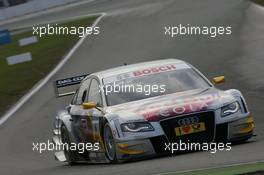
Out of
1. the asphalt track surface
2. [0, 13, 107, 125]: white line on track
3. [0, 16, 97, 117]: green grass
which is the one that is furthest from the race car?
[0, 16, 97, 117]: green grass

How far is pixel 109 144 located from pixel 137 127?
0.57 metres

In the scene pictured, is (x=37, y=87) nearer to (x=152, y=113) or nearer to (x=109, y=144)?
(x=109, y=144)

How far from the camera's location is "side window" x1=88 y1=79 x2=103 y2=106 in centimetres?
1201

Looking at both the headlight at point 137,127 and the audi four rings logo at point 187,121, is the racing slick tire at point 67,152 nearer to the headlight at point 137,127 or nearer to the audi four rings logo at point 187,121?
the headlight at point 137,127

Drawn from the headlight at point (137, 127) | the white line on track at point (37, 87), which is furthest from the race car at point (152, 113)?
the white line on track at point (37, 87)

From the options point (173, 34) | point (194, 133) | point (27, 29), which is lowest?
point (27, 29)

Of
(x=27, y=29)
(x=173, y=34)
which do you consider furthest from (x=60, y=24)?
A: (x=173, y=34)

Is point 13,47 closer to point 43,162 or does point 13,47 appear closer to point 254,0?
point 254,0

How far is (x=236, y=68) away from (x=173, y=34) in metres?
9.03

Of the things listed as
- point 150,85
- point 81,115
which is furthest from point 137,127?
point 81,115

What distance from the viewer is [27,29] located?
4544 centimetres

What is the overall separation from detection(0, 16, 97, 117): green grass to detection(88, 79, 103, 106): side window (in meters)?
8.26

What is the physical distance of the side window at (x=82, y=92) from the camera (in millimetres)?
12745

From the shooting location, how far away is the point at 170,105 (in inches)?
430
